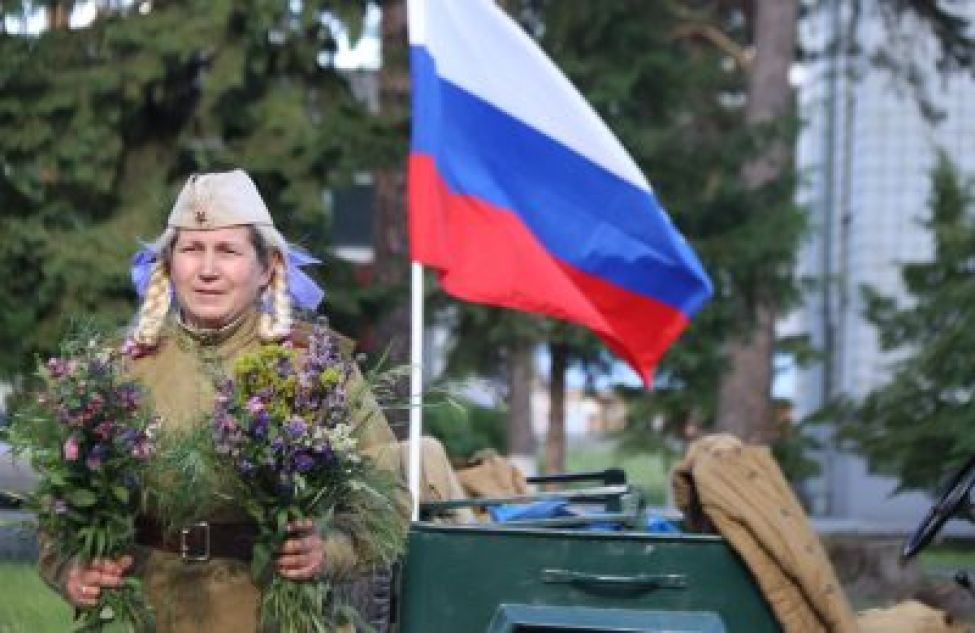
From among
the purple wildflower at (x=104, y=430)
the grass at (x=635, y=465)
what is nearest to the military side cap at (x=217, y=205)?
the purple wildflower at (x=104, y=430)

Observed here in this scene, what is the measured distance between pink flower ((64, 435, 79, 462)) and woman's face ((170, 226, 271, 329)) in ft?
1.30

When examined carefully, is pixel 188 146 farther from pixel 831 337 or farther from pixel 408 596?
pixel 831 337

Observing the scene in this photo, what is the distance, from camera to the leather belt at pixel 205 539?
3801mm

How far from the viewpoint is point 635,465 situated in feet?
117

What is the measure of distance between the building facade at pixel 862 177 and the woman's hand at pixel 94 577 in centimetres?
2016

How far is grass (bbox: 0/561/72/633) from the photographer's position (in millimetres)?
6035

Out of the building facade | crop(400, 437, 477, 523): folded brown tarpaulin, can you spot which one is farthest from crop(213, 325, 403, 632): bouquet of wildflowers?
Answer: the building facade

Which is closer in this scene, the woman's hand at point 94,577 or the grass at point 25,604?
the woman's hand at point 94,577

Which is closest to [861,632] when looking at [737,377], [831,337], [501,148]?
[501,148]

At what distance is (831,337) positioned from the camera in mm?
25328

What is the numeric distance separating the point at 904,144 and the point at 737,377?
6.63 m

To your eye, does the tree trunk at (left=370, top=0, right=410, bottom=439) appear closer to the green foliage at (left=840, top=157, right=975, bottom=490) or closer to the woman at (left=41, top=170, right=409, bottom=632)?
A: the green foliage at (left=840, top=157, right=975, bottom=490)

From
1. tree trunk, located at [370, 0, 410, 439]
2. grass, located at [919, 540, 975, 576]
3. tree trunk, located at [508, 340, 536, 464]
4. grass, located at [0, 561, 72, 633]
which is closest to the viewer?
grass, located at [0, 561, 72, 633]

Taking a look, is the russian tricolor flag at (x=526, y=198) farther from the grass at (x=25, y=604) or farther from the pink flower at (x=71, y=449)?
the pink flower at (x=71, y=449)
